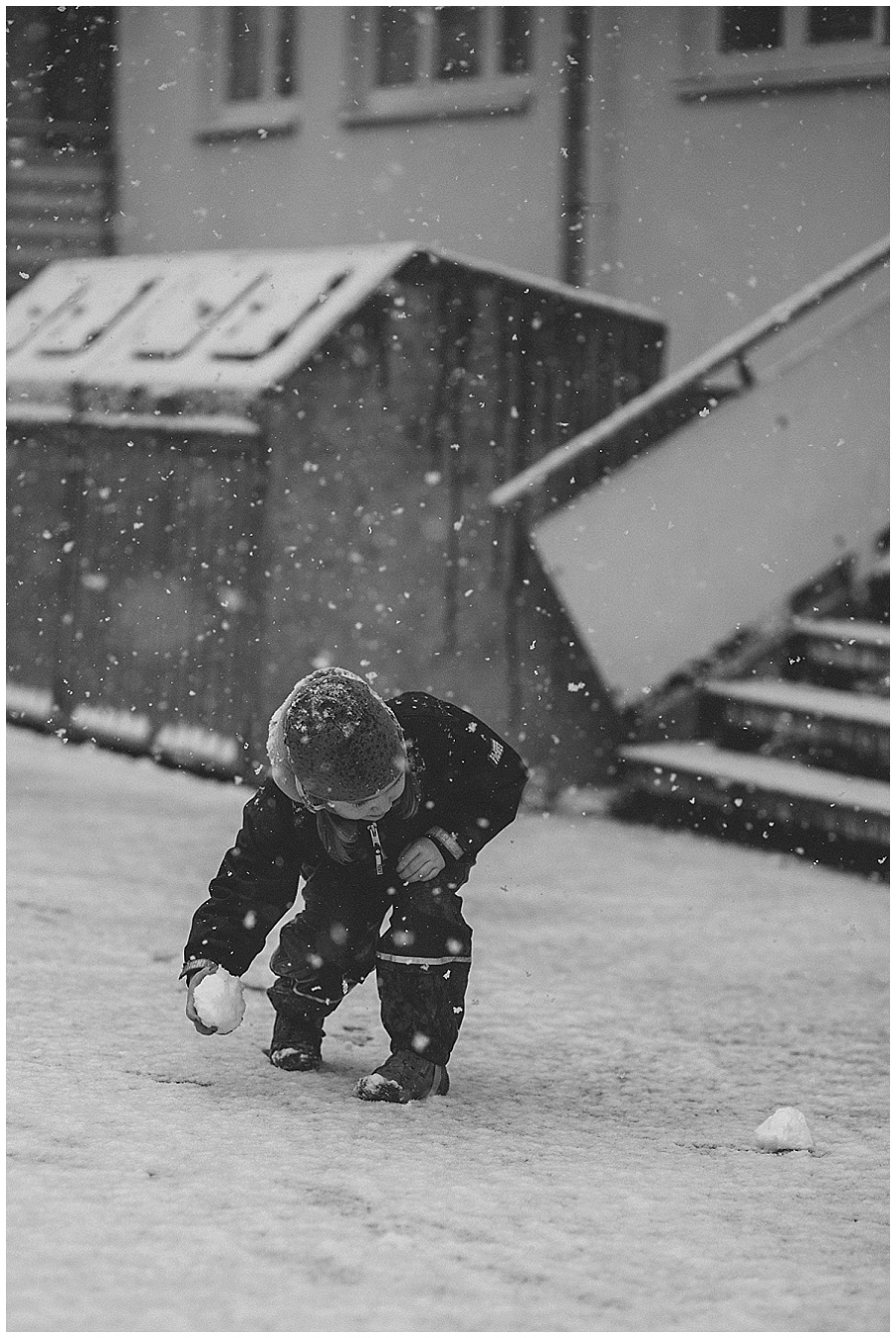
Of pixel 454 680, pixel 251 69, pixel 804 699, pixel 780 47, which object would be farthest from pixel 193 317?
pixel 251 69

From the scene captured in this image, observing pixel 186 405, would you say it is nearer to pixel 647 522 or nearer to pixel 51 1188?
pixel 647 522

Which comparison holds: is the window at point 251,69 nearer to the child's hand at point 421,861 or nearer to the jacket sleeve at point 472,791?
the jacket sleeve at point 472,791

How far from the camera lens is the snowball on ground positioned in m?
2.56

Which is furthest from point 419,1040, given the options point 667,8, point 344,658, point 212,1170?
point 667,8

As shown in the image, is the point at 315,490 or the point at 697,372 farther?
→ the point at 697,372

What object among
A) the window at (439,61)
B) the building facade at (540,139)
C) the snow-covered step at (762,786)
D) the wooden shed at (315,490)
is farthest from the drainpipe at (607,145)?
the snow-covered step at (762,786)

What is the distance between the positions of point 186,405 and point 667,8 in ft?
11.2

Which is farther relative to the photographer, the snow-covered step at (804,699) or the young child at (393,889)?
the snow-covered step at (804,699)

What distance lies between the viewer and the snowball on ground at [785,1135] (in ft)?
8.41

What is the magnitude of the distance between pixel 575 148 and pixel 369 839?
588 cm

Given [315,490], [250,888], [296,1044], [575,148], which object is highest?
[575,148]

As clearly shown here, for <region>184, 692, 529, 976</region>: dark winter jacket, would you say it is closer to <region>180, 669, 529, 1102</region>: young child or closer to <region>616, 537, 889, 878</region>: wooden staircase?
<region>180, 669, 529, 1102</region>: young child

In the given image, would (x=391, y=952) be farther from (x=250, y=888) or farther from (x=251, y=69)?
(x=251, y=69)

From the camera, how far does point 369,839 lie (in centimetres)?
257
